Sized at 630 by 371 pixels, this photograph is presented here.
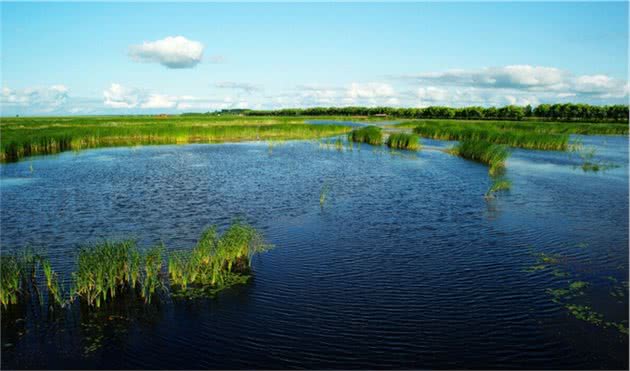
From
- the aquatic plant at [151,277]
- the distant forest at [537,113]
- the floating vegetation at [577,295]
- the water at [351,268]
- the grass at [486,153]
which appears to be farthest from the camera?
the distant forest at [537,113]

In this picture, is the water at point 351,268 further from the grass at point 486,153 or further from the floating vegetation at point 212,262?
the grass at point 486,153

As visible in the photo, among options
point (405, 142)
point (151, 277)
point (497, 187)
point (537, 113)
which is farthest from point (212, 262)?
point (537, 113)

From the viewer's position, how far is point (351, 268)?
1157 cm

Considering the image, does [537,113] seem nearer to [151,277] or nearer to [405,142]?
[405,142]

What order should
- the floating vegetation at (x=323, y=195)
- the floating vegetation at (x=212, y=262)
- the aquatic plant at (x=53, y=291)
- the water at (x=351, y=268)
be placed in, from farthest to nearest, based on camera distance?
the floating vegetation at (x=323, y=195) → the floating vegetation at (x=212, y=262) → the aquatic plant at (x=53, y=291) → the water at (x=351, y=268)

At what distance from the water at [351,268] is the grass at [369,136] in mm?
20848

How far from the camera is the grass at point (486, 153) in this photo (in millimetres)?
29048

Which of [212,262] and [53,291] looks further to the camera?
[212,262]

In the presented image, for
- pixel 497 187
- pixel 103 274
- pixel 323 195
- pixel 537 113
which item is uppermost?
pixel 537 113

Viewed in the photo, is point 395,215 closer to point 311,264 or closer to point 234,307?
point 311,264

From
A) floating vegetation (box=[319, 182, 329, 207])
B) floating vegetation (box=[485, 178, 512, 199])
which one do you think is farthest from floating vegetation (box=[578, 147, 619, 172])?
floating vegetation (box=[319, 182, 329, 207])

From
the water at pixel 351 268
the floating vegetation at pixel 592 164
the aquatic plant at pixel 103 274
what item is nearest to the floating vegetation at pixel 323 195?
the water at pixel 351 268

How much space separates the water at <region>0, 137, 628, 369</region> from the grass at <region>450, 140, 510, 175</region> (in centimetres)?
278

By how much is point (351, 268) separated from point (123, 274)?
5.76 meters
